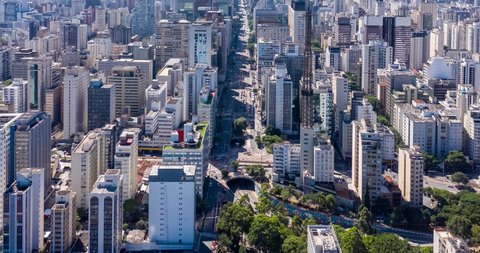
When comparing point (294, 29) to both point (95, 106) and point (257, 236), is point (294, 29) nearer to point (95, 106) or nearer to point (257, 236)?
point (95, 106)

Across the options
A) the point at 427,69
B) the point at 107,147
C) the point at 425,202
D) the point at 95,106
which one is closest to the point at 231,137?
the point at 95,106

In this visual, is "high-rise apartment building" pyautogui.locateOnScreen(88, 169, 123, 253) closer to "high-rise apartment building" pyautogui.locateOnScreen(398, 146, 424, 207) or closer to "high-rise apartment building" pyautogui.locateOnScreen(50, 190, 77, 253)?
"high-rise apartment building" pyautogui.locateOnScreen(50, 190, 77, 253)

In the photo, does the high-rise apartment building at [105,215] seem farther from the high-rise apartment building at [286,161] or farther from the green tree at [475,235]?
the green tree at [475,235]

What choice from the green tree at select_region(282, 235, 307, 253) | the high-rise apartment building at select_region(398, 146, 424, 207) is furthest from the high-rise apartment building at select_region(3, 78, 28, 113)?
the high-rise apartment building at select_region(398, 146, 424, 207)

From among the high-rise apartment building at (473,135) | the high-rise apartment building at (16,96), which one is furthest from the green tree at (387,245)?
the high-rise apartment building at (16,96)


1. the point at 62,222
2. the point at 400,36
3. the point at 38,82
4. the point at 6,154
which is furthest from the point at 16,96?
the point at 400,36

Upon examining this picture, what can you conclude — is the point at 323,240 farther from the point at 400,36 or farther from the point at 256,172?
the point at 400,36

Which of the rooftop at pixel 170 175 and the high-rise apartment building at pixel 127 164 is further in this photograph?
the high-rise apartment building at pixel 127 164
